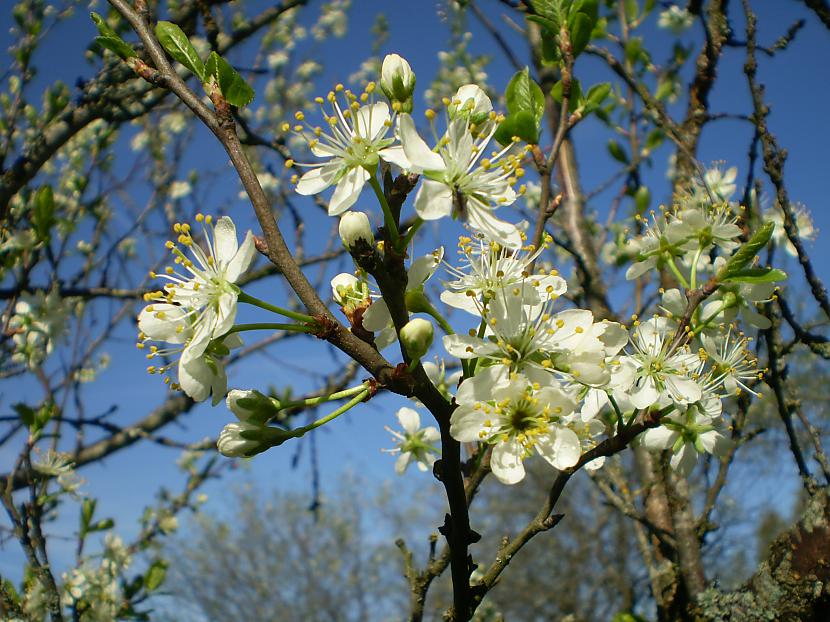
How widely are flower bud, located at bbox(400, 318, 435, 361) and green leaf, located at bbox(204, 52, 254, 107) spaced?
45 cm

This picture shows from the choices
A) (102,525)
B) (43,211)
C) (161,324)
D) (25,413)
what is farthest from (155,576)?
(161,324)

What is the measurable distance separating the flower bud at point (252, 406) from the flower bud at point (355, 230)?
25 centimetres

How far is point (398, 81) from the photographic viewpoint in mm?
938

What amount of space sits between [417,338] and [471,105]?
0.41m

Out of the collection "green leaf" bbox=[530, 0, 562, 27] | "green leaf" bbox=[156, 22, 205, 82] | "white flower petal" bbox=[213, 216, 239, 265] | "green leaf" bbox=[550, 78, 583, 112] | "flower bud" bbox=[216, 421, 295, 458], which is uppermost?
"green leaf" bbox=[530, 0, 562, 27]

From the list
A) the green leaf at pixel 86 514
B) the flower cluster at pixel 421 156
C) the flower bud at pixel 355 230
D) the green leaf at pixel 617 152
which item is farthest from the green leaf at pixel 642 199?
the green leaf at pixel 86 514

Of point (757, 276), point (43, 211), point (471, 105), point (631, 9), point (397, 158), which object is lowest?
point (757, 276)

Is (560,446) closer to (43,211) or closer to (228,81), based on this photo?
(228,81)

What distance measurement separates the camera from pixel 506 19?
2.74 meters

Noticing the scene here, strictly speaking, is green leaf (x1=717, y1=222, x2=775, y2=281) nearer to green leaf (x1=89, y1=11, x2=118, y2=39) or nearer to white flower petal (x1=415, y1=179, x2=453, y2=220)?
white flower petal (x1=415, y1=179, x2=453, y2=220)

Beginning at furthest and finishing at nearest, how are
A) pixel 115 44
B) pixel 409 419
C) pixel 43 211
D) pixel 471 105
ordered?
1. pixel 43 211
2. pixel 409 419
3. pixel 115 44
4. pixel 471 105

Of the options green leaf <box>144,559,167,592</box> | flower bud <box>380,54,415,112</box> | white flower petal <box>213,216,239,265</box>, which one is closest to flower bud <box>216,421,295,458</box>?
white flower petal <box>213,216,239,265</box>

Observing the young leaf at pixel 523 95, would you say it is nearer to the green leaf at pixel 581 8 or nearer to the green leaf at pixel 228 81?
the green leaf at pixel 581 8

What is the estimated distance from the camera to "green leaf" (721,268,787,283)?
1.03 m
